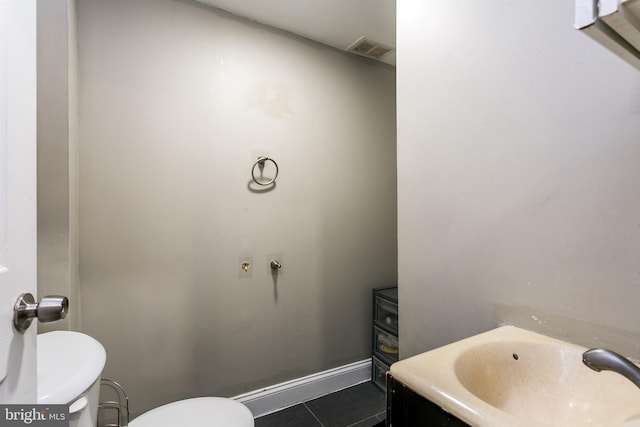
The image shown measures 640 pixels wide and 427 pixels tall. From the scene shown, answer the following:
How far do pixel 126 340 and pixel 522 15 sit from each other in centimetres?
206

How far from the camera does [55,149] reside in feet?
3.86

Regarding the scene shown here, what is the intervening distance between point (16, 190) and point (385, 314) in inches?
83.2

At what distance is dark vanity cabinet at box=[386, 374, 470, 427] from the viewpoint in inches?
22.4

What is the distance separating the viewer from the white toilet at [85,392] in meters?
0.77

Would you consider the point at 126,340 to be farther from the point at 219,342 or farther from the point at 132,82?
the point at 132,82

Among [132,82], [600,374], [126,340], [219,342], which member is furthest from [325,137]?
[600,374]

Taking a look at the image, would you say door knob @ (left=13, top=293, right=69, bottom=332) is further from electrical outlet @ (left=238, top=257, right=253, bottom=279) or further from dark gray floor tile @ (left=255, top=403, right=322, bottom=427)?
dark gray floor tile @ (left=255, top=403, right=322, bottom=427)

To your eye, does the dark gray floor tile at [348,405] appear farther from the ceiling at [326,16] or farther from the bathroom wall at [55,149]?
the ceiling at [326,16]

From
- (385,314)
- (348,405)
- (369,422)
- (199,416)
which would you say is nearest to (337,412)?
(348,405)

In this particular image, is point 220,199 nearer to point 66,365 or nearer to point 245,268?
point 245,268

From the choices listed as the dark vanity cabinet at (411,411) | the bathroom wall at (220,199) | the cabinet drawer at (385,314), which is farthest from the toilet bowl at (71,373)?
the cabinet drawer at (385,314)

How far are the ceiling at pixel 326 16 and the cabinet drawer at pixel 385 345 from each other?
77.9 inches

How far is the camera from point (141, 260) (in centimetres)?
154

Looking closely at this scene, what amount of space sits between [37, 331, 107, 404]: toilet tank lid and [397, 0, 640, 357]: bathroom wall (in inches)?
42.9
